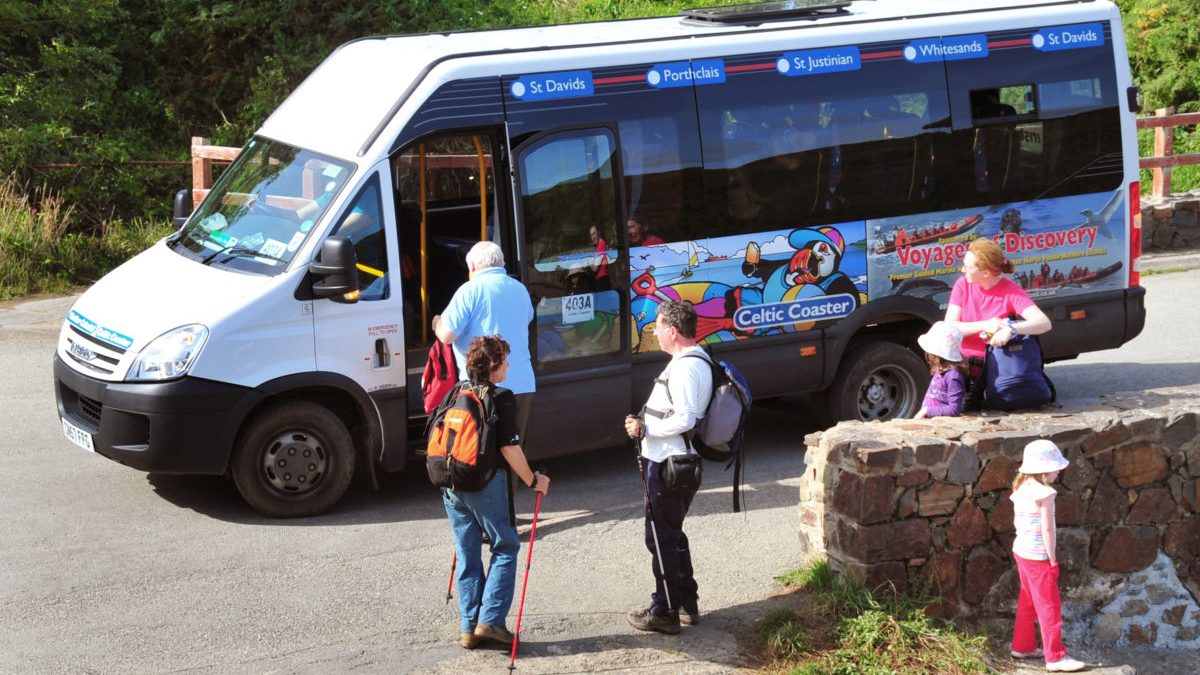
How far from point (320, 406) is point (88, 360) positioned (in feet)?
4.52

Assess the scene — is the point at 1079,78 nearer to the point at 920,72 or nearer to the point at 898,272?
the point at 920,72

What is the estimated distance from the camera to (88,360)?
8.38 m

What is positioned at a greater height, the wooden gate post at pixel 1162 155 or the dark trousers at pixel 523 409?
the wooden gate post at pixel 1162 155

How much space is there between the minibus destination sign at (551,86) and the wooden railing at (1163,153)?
10.3m

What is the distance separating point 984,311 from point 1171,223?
34.0 feet

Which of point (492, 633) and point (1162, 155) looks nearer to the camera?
point (492, 633)

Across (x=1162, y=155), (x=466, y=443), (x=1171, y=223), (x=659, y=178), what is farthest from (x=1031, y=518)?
(x=1162, y=155)

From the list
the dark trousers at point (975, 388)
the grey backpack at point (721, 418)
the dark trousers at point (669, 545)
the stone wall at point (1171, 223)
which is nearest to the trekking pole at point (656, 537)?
the dark trousers at point (669, 545)

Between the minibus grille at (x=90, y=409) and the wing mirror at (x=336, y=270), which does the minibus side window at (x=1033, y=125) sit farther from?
the minibus grille at (x=90, y=409)

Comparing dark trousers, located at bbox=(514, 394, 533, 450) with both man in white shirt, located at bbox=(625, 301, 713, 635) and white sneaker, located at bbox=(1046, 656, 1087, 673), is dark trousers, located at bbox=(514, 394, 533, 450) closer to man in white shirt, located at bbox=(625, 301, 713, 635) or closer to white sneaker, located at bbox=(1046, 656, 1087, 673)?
man in white shirt, located at bbox=(625, 301, 713, 635)

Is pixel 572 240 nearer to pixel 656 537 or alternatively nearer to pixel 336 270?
pixel 336 270

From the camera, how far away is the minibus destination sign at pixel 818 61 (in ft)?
31.2

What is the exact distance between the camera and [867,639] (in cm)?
663

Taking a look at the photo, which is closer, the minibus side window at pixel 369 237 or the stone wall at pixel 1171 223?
the minibus side window at pixel 369 237
